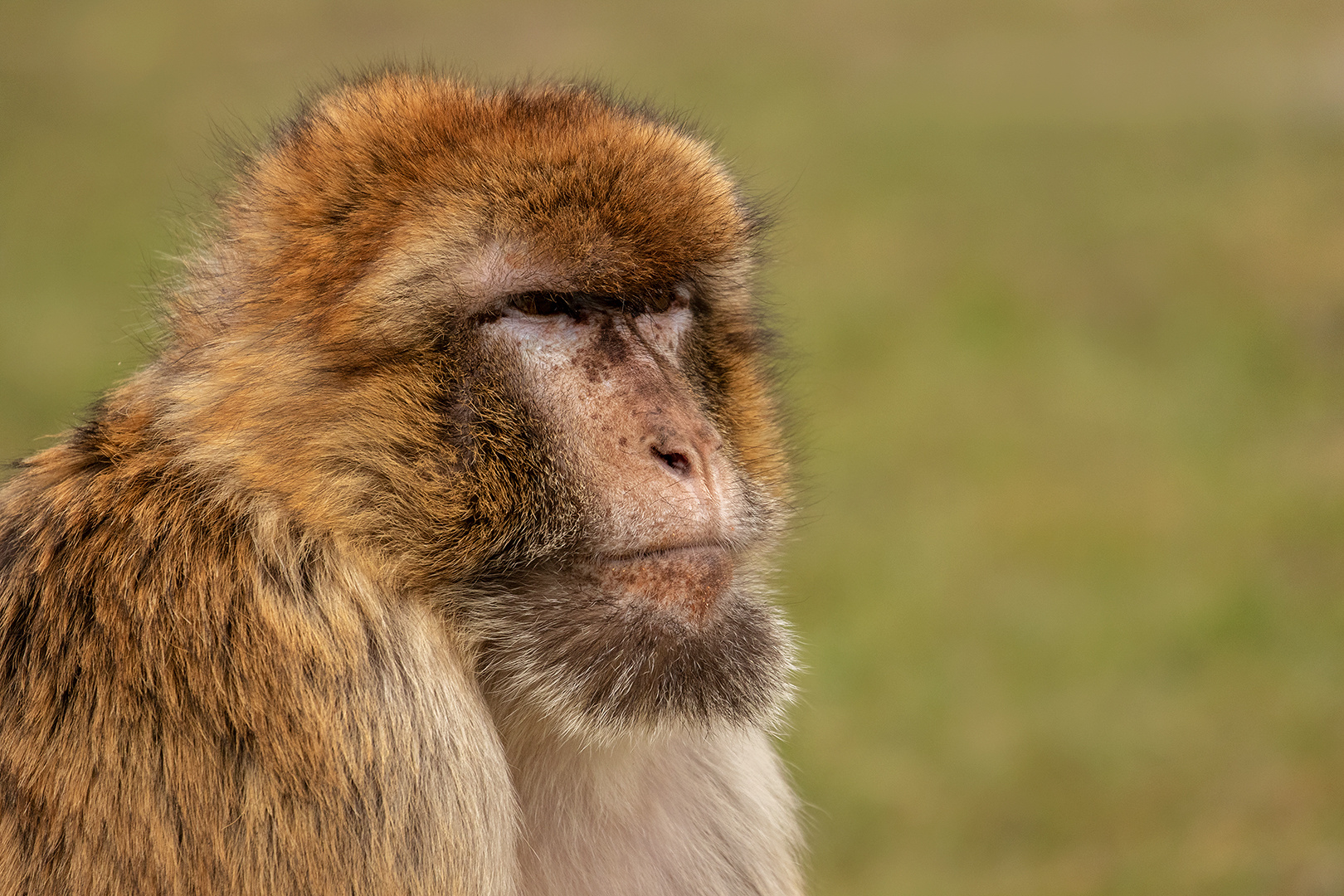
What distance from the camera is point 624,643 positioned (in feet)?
7.26

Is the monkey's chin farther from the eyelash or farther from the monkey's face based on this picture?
the eyelash

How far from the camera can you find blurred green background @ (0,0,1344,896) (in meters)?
5.28

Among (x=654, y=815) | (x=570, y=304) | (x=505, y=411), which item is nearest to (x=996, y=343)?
(x=654, y=815)

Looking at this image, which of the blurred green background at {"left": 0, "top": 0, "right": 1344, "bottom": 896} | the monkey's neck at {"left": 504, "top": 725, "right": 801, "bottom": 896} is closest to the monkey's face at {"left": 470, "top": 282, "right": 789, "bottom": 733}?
the monkey's neck at {"left": 504, "top": 725, "right": 801, "bottom": 896}

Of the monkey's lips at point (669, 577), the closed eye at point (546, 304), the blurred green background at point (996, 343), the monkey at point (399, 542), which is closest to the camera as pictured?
the monkey at point (399, 542)

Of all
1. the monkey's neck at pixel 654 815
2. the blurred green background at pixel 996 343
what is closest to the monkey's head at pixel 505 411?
the monkey's neck at pixel 654 815

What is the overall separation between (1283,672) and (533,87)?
13.8ft

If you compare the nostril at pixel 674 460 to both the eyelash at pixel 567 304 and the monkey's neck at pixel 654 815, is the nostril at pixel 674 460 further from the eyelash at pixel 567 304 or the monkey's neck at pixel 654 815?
the monkey's neck at pixel 654 815

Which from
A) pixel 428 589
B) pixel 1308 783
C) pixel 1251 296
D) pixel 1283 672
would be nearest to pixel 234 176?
pixel 428 589

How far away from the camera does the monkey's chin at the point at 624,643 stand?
221cm

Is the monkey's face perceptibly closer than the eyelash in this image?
Yes

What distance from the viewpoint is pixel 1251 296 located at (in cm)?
917

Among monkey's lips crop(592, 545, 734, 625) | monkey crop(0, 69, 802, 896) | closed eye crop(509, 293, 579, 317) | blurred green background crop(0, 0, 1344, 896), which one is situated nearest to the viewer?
monkey crop(0, 69, 802, 896)

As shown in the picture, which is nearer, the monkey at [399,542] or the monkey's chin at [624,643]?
the monkey at [399,542]
